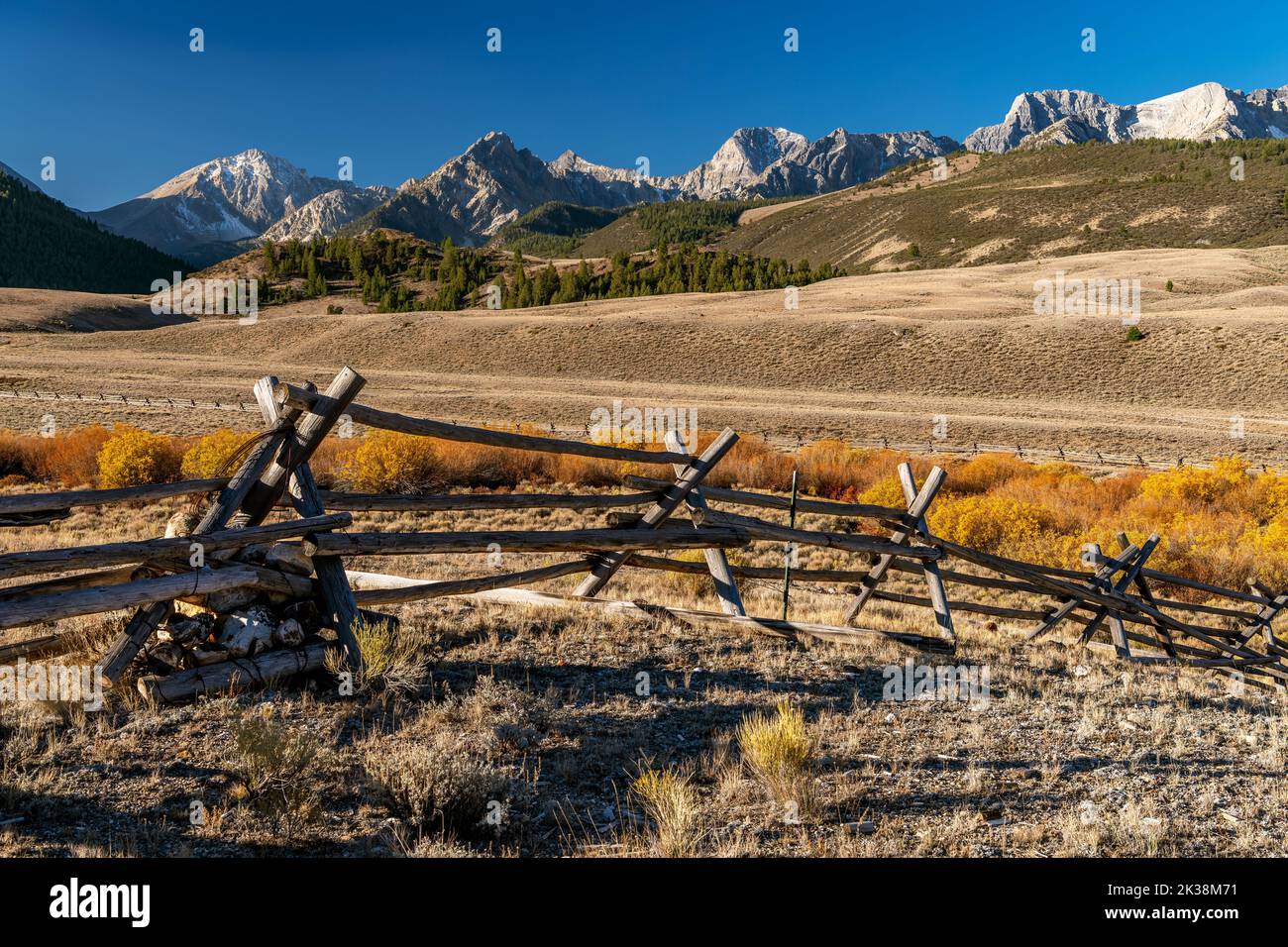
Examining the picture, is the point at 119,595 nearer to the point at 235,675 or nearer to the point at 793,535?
the point at 235,675

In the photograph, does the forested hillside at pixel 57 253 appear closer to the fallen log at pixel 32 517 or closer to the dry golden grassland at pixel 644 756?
the fallen log at pixel 32 517

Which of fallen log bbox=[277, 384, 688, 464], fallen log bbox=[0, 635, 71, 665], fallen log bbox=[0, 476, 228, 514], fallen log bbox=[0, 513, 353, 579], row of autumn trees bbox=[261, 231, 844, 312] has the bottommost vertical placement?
fallen log bbox=[0, 635, 71, 665]

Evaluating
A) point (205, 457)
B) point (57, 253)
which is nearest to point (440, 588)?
point (205, 457)

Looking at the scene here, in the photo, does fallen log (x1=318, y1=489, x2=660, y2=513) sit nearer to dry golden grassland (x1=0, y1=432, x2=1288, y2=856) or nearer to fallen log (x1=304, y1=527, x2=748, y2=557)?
fallen log (x1=304, y1=527, x2=748, y2=557)

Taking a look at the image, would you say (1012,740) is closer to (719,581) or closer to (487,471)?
(719,581)

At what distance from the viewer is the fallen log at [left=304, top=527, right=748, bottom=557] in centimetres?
579

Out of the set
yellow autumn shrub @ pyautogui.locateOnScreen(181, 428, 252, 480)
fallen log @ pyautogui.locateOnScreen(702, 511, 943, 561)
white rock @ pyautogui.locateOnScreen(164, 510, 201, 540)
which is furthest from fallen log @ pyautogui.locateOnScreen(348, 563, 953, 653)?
yellow autumn shrub @ pyautogui.locateOnScreen(181, 428, 252, 480)

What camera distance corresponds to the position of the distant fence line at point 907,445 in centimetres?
2734

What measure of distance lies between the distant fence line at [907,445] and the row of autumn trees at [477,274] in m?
71.3

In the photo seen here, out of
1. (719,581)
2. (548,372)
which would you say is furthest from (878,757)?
(548,372)

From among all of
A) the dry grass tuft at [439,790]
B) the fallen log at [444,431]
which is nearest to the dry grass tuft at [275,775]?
the dry grass tuft at [439,790]

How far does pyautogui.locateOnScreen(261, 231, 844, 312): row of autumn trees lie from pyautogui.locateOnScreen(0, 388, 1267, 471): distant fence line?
7130 cm

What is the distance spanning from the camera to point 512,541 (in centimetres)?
664
